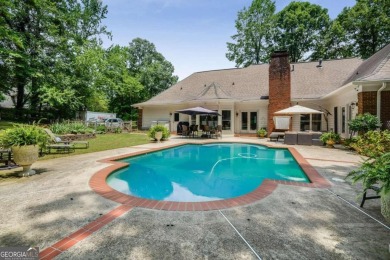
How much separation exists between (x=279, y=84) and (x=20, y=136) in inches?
647

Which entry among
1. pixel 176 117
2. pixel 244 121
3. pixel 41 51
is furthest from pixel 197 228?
pixel 41 51

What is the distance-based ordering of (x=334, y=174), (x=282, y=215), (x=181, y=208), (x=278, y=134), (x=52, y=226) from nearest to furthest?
(x=52, y=226)
(x=282, y=215)
(x=181, y=208)
(x=334, y=174)
(x=278, y=134)

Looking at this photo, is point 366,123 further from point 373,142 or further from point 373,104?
point 373,104

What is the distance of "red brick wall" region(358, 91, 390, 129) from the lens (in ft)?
32.3

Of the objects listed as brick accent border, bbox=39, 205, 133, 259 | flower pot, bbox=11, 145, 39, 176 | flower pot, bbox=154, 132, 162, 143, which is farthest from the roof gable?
brick accent border, bbox=39, 205, 133, 259

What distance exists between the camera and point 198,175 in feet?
23.1

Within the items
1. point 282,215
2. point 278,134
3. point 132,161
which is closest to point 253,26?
point 278,134

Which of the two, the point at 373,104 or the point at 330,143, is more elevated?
the point at 373,104

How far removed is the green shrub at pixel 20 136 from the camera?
5160mm

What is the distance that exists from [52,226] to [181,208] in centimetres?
190

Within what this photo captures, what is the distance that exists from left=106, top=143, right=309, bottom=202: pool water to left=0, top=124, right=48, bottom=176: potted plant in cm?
212

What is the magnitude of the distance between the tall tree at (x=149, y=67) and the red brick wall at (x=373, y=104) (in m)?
31.3

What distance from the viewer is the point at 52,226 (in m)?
2.84

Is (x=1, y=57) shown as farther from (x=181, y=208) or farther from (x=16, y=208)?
(x=181, y=208)
